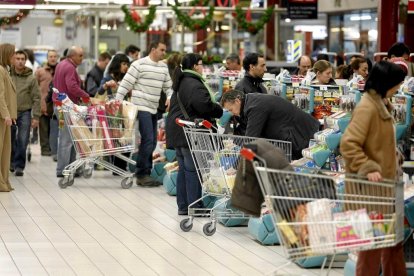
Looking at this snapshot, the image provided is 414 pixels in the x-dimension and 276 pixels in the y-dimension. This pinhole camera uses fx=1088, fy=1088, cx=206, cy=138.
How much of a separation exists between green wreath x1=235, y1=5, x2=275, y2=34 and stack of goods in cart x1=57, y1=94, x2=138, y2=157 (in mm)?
10269

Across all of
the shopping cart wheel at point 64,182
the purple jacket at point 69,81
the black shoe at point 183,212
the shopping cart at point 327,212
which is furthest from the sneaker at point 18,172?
the shopping cart at point 327,212

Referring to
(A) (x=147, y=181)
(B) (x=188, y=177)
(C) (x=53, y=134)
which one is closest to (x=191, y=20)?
(C) (x=53, y=134)

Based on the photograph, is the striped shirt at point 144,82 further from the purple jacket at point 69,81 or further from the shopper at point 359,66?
the shopper at point 359,66

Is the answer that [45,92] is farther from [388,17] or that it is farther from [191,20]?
[388,17]

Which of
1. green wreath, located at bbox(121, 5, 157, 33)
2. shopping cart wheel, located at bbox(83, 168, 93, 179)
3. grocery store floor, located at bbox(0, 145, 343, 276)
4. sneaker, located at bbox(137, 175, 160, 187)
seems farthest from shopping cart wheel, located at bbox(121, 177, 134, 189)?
green wreath, located at bbox(121, 5, 157, 33)

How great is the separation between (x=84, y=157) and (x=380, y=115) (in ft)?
24.8

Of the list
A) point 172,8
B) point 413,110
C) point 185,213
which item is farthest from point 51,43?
point 413,110

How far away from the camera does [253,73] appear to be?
11.3m

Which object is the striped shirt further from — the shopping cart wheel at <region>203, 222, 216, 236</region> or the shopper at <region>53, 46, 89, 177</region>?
the shopping cart wheel at <region>203, 222, 216, 236</region>

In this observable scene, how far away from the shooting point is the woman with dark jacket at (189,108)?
10.9 meters

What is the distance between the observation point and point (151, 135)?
14.1 meters

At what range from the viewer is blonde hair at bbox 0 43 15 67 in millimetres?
13797

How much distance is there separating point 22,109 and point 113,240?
19.8ft

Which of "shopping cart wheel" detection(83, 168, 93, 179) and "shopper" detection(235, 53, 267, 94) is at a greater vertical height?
"shopper" detection(235, 53, 267, 94)
